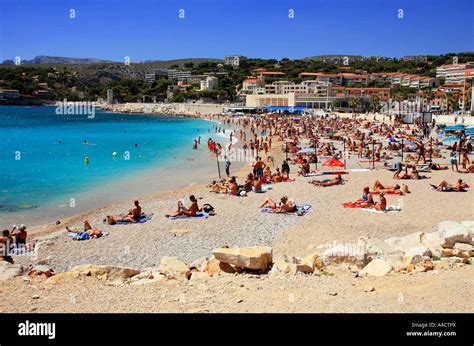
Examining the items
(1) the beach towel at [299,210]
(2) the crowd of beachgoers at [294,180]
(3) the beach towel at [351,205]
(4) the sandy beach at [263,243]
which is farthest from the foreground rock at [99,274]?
(3) the beach towel at [351,205]

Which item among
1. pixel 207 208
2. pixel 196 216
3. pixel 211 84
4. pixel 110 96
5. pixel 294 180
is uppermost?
pixel 211 84

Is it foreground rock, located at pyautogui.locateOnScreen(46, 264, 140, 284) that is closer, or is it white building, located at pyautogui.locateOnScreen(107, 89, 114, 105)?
foreground rock, located at pyautogui.locateOnScreen(46, 264, 140, 284)

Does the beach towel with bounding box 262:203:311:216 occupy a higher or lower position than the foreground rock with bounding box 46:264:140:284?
lower

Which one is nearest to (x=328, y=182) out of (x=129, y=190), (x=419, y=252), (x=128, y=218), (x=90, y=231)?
(x=128, y=218)

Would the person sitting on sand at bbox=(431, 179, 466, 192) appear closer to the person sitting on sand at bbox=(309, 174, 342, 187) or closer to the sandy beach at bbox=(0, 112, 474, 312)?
the sandy beach at bbox=(0, 112, 474, 312)

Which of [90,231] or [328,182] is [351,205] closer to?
[328,182]

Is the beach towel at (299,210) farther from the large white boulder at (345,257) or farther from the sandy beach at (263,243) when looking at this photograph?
the large white boulder at (345,257)

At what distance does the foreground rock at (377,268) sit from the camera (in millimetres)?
6446

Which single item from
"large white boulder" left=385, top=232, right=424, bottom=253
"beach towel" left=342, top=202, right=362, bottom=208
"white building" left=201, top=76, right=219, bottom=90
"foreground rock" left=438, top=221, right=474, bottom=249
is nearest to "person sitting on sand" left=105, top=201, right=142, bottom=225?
"beach towel" left=342, top=202, right=362, bottom=208

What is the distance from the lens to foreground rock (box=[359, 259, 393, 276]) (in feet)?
21.1

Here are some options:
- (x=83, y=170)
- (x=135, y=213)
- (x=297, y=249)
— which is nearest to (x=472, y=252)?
(x=297, y=249)

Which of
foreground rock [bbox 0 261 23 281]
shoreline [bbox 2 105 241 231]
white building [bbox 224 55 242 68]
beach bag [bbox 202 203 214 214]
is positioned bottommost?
shoreline [bbox 2 105 241 231]

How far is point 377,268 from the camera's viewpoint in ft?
21.6
